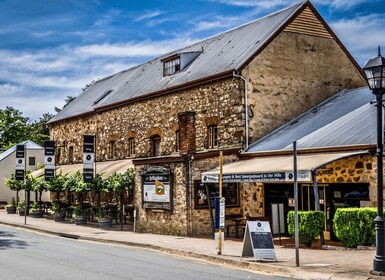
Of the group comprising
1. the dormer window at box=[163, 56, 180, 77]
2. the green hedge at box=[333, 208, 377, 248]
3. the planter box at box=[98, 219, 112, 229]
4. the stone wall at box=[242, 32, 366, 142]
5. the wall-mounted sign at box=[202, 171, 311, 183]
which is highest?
the dormer window at box=[163, 56, 180, 77]

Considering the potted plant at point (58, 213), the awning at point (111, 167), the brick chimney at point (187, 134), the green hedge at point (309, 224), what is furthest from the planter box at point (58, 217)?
the green hedge at point (309, 224)

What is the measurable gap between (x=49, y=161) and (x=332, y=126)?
62.4 feet

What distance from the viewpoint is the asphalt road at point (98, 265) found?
38.6 feet

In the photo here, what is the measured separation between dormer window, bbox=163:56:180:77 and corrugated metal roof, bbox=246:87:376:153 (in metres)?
7.81

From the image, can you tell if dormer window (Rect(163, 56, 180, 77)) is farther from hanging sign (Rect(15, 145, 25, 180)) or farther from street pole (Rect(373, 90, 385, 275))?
street pole (Rect(373, 90, 385, 275))

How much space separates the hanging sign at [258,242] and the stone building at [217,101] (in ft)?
23.2

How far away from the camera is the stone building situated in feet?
72.8

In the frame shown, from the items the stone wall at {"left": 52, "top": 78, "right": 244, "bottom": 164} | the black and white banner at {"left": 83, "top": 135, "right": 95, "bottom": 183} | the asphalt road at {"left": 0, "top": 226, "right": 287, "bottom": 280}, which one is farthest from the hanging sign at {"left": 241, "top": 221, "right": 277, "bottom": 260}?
the black and white banner at {"left": 83, "top": 135, "right": 95, "bottom": 183}

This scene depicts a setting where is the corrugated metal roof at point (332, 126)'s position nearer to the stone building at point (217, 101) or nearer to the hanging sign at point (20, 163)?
the stone building at point (217, 101)

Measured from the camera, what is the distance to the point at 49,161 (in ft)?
111

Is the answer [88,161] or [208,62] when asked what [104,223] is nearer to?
[88,161]

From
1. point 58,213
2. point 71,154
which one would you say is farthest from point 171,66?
point 71,154

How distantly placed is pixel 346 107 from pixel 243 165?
5711mm

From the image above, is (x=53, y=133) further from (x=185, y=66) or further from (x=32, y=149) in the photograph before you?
(x=185, y=66)
